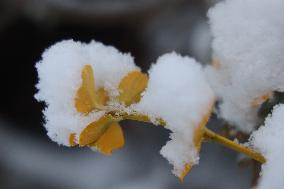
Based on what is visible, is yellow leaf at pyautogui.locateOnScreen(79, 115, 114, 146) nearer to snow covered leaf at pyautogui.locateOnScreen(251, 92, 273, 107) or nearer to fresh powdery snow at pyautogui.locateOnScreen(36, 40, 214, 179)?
fresh powdery snow at pyautogui.locateOnScreen(36, 40, 214, 179)

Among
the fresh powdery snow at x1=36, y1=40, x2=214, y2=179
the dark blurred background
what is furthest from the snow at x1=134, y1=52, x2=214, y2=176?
the dark blurred background

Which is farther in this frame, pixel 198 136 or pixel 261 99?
pixel 261 99

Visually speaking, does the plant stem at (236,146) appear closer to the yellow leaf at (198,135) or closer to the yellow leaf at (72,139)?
the yellow leaf at (198,135)

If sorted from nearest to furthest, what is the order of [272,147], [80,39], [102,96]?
[272,147]
[102,96]
[80,39]

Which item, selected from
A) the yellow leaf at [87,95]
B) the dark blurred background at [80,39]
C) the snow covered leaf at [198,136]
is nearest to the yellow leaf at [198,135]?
the snow covered leaf at [198,136]

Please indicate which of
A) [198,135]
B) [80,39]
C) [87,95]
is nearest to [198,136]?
[198,135]

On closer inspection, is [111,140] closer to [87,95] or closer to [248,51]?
[87,95]

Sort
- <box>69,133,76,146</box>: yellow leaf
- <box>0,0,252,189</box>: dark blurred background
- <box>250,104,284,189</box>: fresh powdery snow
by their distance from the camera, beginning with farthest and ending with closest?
1. <box>0,0,252,189</box>: dark blurred background
2. <box>69,133,76,146</box>: yellow leaf
3. <box>250,104,284,189</box>: fresh powdery snow

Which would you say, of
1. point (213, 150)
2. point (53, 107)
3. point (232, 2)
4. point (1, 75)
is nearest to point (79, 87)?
point (53, 107)
